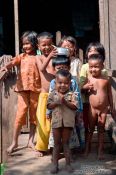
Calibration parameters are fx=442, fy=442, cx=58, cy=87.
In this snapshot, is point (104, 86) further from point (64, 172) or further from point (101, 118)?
point (64, 172)

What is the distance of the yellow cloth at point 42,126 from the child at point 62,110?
0.45m

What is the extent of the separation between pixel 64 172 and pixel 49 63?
50.8 inches

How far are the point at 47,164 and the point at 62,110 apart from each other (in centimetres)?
63

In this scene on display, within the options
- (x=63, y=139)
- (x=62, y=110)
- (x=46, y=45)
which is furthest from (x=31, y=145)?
(x=46, y=45)

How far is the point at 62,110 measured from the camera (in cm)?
445

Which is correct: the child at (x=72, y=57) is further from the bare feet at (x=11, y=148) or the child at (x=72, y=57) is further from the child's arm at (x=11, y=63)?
the bare feet at (x=11, y=148)

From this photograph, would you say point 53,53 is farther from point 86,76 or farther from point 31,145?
point 31,145

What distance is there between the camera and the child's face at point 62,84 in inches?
173

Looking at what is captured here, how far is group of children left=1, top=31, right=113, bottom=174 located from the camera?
4.45 meters

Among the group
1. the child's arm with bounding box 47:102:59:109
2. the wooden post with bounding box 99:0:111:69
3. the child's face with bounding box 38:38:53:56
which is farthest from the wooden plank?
the wooden post with bounding box 99:0:111:69

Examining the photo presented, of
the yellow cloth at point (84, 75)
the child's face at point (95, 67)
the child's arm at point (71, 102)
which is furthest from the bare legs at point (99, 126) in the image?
the child's arm at point (71, 102)

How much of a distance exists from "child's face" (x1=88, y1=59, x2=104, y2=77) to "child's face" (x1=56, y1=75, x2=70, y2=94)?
0.51 meters

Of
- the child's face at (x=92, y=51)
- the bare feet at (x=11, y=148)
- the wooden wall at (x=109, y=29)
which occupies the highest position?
the wooden wall at (x=109, y=29)

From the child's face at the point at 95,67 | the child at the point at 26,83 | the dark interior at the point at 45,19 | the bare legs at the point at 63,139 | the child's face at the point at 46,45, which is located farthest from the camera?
the dark interior at the point at 45,19
